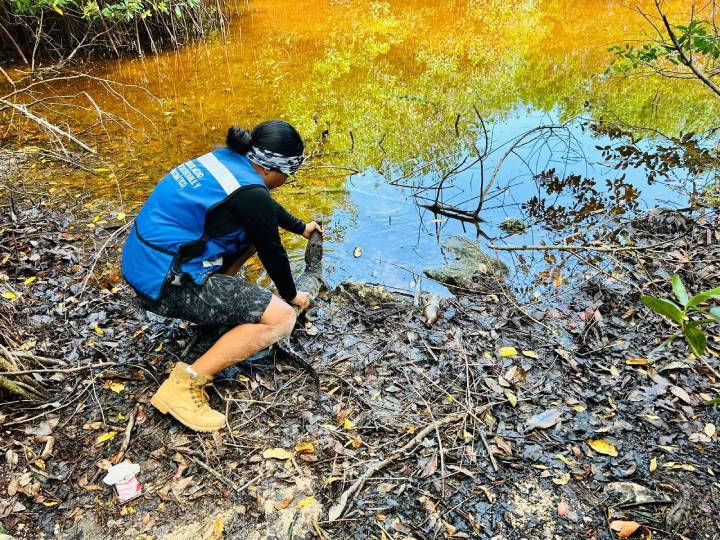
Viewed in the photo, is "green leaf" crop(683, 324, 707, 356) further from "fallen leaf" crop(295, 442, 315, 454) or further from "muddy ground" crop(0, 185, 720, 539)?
"fallen leaf" crop(295, 442, 315, 454)

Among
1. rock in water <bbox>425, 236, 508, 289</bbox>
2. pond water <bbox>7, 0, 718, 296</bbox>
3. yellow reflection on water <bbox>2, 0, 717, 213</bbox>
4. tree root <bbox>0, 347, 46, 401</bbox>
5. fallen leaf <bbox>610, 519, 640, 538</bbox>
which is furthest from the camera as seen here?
yellow reflection on water <bbox>2, 0, 717, 213</bbox>

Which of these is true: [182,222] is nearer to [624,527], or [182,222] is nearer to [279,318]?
[279,318]

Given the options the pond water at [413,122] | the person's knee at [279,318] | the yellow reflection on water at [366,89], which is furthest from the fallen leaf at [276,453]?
the yellow reflection on water at [366,89]

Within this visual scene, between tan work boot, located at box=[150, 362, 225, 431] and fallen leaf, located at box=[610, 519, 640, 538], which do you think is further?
tan work boot, located at box=[150, 362, 225, 431]

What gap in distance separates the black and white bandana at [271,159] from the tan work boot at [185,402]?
1.00m

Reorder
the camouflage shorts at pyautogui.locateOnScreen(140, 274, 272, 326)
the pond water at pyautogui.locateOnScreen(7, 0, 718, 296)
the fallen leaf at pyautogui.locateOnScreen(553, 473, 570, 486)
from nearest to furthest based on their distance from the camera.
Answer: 1. the fallen leaf at pyautogui.locateOnScreen(553, 473, 570, 486)
2. the camouflage shorts at pyautogui.locateOnScreen(140, 274, 272, 326)
3. the pond water at pyautogui.locateOnScreen(7, 0, 718, 296)

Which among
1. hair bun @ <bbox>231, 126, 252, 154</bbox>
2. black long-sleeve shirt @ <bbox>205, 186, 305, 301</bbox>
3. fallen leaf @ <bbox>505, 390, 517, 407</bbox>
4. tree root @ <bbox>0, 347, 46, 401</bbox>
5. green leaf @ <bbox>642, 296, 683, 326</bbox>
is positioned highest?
hair bun @ <bbox>231, 126, 252, 154</bbox>

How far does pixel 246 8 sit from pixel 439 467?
1281cm

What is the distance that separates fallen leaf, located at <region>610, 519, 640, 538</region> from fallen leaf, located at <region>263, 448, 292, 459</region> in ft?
4.25

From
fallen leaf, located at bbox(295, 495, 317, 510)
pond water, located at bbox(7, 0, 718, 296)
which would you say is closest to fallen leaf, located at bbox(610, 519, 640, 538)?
fallen leaf, located at bbox(295, 495, 317, 510)

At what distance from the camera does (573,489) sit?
1913 millimetres

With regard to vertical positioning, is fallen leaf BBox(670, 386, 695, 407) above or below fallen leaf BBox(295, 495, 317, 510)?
below

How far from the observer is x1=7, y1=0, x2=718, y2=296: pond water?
4250 millimetres

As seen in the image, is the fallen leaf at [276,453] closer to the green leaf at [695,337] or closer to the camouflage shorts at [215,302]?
the camouflage shorts at [215,302]
